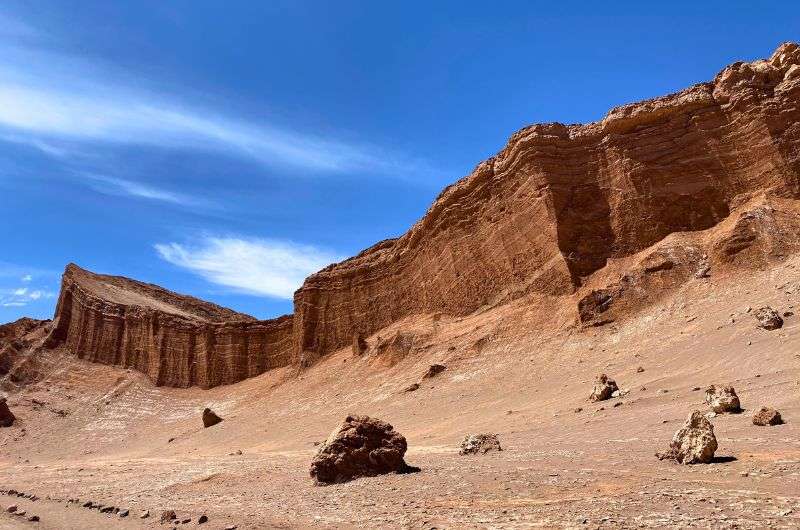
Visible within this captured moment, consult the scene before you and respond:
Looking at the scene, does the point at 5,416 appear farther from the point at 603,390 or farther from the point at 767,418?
the point at 767,418

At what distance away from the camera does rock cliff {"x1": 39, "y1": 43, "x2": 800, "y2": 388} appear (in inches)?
1109

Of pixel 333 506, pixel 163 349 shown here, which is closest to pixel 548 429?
pixel 333 506

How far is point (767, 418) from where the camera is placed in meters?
10.6

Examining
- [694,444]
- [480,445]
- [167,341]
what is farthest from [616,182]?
[167,341]

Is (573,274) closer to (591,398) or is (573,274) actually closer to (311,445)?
(591,398)

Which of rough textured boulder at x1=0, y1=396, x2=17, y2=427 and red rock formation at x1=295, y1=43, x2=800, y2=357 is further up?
red rock formation at x1=295, y1=43, x2=800, y2=357

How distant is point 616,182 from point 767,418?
78.2 ft

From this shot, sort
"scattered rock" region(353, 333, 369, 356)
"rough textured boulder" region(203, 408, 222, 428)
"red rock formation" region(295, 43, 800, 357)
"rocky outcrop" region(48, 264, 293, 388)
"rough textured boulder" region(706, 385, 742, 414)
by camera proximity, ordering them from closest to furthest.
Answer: "rough textured boulder" region(706, 385, 742, 414)
"red rock formation" region(295, 43, 800, 357)
"rough textured boulder" region(203, 408, 222, 428)
"scattered rock" region(353, 333, 369, 356)
"rocky outcrop" region(48, 264, 293, 388)

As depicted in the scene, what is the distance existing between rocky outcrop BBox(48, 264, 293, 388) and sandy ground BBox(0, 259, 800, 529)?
10.4 meters

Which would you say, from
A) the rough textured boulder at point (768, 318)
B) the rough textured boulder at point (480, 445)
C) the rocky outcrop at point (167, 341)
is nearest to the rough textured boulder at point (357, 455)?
the rough textured boulder at point (480, 445)

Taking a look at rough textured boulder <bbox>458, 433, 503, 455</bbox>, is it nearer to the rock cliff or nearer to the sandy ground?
the sandy ground

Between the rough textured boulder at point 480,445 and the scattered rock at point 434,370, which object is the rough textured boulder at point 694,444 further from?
the scattered rock at point 434,370

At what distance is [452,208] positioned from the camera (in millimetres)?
40938

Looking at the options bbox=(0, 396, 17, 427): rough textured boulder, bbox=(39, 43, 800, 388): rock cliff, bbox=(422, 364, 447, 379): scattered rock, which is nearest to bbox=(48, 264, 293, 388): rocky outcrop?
bbox=(0, 396, 17, 427): rough textured boulder
